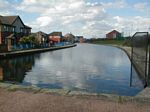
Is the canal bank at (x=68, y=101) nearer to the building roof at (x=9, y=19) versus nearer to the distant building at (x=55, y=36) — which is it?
the building roof at (x=9, y=19)

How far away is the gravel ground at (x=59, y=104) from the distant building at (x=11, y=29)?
44737 millimetres

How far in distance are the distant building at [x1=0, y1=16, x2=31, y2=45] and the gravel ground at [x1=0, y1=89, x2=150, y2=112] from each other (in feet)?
147

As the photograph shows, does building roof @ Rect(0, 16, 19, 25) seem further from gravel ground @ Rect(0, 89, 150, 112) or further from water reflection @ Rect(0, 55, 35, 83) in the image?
gravel ground @ Rect(0, 89, 150, 112)

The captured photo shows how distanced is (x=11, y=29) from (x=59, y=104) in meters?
54.5

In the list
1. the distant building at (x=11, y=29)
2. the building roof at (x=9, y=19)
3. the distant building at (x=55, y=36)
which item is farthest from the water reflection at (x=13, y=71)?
the distant building at (x=55, y=36)

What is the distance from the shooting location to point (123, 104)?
23.0ft

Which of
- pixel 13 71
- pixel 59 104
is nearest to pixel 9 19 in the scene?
pixel 13 71

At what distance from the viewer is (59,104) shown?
22.7 ft

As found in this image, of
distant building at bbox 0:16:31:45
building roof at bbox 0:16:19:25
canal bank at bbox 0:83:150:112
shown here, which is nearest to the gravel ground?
canal bank at bbox 0:83:150:112

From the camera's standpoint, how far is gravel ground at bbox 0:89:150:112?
6500 millimetres

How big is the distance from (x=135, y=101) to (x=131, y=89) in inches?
246

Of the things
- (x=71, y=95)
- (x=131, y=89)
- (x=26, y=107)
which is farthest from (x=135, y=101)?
(x=131, y=89)

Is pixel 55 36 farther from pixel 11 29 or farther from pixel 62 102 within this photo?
pixel 62 102

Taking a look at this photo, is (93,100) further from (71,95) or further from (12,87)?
(12,87)
